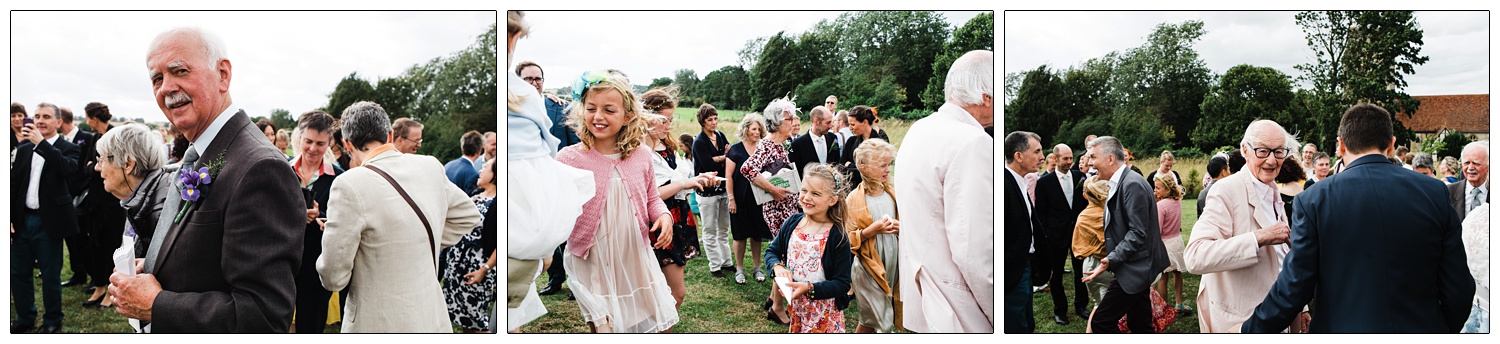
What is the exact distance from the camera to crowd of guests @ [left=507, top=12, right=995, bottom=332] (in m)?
4.23

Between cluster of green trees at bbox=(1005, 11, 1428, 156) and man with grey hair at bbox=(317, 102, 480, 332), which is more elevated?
cluster of green trees at bbox=(1005, 11, 1428, 156)

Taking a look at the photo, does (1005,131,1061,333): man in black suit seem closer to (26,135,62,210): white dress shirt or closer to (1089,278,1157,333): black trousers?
(1089,278,1157,333): black trousers

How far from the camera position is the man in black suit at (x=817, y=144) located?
4441 millimetres

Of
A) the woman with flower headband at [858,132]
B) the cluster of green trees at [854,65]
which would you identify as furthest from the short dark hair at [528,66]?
the woman with flower headband at [858,132]

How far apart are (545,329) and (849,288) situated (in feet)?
4.95

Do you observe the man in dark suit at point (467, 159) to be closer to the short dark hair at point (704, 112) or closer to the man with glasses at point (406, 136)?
the man with glasses at point (406, 136)

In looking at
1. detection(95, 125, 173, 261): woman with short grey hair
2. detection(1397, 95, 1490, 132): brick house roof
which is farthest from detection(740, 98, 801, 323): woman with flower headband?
detection(1397, 95, 1490, 132): brick house roof

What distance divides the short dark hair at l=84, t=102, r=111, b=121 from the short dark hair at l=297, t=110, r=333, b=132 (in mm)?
992

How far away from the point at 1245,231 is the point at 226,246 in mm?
4471

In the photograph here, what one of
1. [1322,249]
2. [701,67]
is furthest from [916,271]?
[1322,249]

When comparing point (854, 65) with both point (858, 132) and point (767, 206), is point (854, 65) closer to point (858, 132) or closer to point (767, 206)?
point (858, 132)

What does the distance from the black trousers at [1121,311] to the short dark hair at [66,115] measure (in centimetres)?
537

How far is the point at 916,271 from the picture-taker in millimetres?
4348

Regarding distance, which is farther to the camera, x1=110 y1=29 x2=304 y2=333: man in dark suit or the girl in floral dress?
the girl in floral dress
